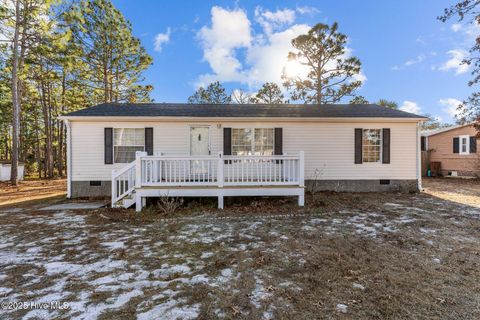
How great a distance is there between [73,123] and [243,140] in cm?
626

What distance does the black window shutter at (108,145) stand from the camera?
8211 millimetres

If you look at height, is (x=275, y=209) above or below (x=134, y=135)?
below

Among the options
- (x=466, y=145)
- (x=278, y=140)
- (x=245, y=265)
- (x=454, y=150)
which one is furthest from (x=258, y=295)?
(x=454, y=150)

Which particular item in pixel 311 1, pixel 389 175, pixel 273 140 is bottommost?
pixel 389 175

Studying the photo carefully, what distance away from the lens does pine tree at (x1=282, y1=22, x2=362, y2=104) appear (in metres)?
15.4

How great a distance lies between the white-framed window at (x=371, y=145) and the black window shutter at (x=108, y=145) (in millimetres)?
9627

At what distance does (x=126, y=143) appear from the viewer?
27.6ft

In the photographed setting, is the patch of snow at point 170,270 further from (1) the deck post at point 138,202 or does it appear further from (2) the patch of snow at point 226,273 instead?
(1) the deck post at point 138,202

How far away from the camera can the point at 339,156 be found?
28.5 feet

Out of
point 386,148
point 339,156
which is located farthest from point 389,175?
point 339,156

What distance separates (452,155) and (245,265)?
59.4 feet

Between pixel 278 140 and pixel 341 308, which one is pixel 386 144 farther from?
pixel 341 308

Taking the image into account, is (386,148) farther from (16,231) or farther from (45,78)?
(45,78)

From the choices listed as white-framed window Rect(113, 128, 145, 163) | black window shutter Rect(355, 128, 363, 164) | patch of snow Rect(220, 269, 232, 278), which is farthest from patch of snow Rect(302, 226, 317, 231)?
white-framed window Rect(113, 128, 145, 163)
